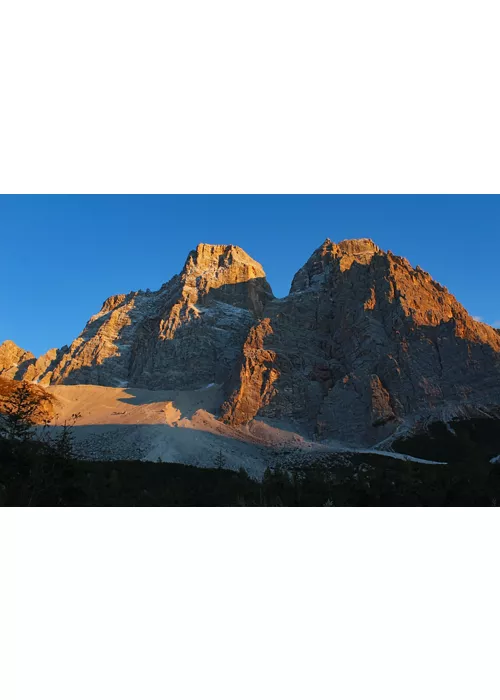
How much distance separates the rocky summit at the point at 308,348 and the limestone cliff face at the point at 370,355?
19 centimetres

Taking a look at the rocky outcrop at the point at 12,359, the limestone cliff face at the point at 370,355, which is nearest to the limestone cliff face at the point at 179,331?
the rocky outcrop at the point at 12,359

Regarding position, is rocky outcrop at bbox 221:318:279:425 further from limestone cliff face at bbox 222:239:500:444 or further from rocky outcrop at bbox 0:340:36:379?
rocky outcrop at bbox 0:340:36:379

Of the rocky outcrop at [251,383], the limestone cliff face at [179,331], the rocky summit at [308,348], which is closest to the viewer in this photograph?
the rocky summit at [308,348]

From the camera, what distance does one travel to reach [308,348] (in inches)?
3285

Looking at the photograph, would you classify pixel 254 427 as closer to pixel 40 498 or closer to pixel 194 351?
pixel 194 351

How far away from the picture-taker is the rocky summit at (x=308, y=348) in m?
69.6

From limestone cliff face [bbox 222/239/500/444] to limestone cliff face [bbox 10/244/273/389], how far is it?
10.5m

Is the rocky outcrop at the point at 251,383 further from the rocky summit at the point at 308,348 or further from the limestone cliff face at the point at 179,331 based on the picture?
the limestone cliff face at the point at 179,331

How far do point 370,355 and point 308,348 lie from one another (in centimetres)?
1201

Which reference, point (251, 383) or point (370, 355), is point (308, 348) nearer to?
point (370, 355)

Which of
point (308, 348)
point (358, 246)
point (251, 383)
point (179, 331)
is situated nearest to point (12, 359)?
point (179, 331)

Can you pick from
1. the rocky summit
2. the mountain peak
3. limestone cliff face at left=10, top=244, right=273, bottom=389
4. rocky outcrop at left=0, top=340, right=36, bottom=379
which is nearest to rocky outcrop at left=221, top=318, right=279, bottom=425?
the rocky summit

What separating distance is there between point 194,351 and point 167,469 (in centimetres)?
4413

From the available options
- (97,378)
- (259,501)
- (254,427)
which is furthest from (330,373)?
(259,501)
